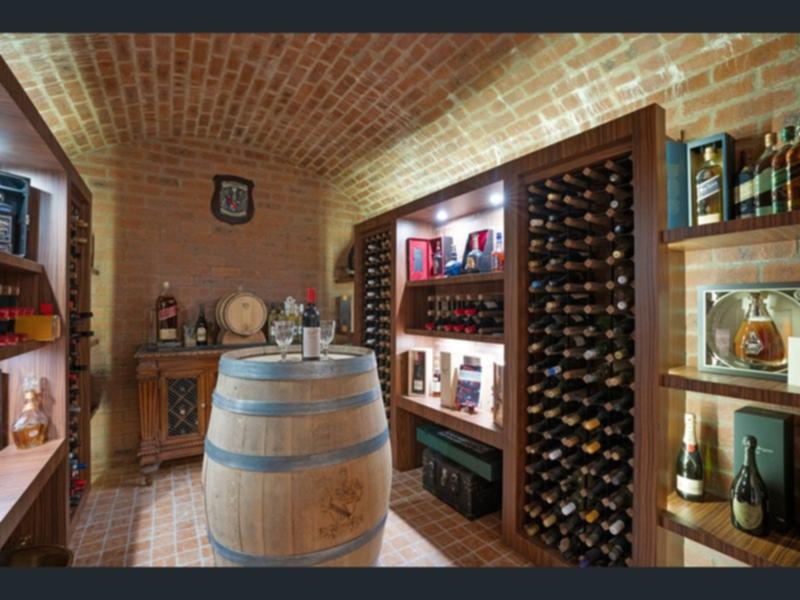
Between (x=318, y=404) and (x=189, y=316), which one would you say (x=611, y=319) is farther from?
(x=189, y=316)

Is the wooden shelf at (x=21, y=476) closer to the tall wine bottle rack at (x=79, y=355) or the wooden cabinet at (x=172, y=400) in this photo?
the tall wine bottle rack at (x=79, y=355)

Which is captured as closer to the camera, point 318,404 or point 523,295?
point 318,404

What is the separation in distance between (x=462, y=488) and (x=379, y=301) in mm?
1636

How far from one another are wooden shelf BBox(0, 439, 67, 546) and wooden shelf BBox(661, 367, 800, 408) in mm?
2314

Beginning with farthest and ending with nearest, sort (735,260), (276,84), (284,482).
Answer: (276,84), (735,260), (284,482)

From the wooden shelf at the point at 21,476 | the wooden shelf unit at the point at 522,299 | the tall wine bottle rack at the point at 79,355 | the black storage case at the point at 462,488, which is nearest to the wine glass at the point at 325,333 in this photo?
the wooden shelf unit at the point at 522,299

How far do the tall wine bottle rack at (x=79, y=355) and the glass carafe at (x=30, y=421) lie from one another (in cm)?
53

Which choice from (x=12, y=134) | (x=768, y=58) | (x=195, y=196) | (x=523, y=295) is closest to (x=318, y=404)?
(x=523, y=295)

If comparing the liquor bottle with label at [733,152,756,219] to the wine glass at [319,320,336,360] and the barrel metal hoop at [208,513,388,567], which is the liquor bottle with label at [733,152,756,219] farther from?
the barrel metal hoop at [208,513,388,567]

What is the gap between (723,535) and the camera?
143cm

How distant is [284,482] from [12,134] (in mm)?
1662

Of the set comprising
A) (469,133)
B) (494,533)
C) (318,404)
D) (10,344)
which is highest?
(469,133)

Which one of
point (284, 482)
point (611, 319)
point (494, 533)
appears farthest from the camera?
point (494, 533)

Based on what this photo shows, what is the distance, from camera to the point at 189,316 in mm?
3693
